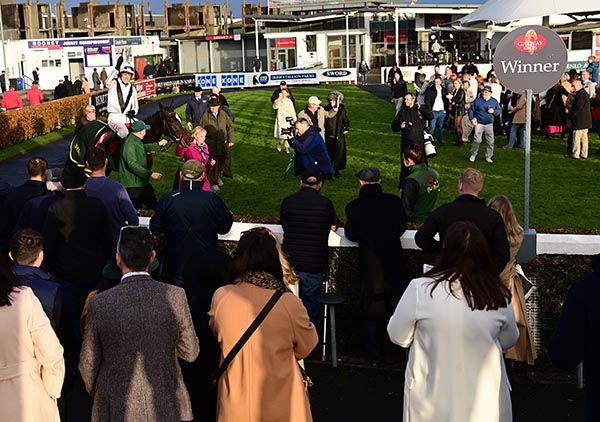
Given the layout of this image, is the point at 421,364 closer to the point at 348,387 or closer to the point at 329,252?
the point at 348,387

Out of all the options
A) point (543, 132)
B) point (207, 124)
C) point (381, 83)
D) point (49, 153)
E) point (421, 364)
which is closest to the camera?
point (421, 364)

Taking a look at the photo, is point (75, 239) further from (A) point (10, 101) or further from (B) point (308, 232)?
(A) point (10, 101)

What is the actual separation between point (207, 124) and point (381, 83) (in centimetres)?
3317

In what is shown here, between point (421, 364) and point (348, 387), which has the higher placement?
point (421, 364)

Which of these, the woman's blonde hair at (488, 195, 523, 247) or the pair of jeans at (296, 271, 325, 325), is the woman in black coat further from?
the woman's blonde hair at (488, 195, 523, 247)

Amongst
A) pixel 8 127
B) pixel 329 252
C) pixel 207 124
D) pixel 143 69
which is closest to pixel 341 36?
pixel 143 69

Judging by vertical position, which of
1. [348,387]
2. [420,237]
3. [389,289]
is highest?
[420,237]

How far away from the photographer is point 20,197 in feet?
26.0

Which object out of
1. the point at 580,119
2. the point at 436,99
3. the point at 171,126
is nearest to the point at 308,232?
the point at 171,126

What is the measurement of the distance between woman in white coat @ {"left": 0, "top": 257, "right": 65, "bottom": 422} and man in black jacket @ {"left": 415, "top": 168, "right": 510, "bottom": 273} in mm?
2697

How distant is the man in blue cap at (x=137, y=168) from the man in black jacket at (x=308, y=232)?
355 cm

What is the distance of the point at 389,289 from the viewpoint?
6.92m

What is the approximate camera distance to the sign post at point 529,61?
299 inches

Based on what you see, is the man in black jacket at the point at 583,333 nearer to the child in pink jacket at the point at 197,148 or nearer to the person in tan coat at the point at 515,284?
the person in tan coat at the point at 515,284
